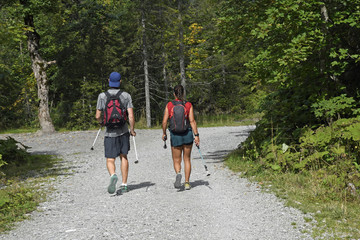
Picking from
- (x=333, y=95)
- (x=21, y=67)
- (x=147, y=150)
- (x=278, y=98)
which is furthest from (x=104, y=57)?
(x=333, y=95)

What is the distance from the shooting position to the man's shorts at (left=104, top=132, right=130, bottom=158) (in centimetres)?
823

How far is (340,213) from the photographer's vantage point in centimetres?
602

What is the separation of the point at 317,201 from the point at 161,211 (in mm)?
2540

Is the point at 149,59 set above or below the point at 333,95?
above

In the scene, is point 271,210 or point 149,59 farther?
point 149,59

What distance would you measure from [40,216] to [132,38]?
96.2 feet

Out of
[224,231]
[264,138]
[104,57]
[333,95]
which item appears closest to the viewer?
[224,231]

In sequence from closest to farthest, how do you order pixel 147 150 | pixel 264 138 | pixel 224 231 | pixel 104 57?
pixel 224 231 → pixel 264 138 → pixel 147 150 → pixel 104 57

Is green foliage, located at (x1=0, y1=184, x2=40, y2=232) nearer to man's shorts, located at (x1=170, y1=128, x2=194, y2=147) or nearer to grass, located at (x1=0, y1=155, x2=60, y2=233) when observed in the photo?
grass, located at (x1=0, y1=155, x2=60, y2=233)

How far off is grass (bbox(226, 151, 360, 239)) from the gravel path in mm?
206

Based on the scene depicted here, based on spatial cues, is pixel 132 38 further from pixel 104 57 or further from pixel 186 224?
pixel 186 224

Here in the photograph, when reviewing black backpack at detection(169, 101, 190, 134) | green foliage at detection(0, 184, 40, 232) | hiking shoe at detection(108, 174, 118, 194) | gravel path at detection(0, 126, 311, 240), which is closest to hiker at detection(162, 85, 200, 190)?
black backpack at detection(169, 101, 190, 134)

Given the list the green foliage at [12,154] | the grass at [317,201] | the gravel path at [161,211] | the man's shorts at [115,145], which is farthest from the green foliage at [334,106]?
the green foliage at [12,154]

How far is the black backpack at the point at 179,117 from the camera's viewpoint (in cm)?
812
